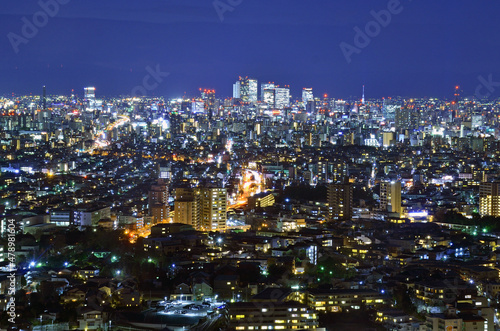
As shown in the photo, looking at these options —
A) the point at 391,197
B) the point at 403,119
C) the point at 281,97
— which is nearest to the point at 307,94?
the point at 281,97

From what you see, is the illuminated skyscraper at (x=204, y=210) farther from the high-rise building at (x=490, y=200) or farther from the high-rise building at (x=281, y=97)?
the high-rise building at (x=281, y=97)

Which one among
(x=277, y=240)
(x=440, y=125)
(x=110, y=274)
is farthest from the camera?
(x=440, y=125)

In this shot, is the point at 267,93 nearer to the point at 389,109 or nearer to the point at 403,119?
the point at 389,109

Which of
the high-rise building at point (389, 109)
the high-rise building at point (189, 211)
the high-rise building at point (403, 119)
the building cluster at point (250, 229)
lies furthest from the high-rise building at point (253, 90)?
the high-rise building at point (189, 211)

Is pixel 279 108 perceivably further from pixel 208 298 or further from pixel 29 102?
pixel 208 298

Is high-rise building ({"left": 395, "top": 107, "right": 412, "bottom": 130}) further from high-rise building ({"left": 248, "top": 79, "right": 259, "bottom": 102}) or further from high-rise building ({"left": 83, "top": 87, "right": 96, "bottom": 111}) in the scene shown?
high-rise building ({"left": 83, "top": 87, "right": 96, "bottom": 111})

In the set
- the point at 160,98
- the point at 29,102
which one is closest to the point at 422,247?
the point at 29,102

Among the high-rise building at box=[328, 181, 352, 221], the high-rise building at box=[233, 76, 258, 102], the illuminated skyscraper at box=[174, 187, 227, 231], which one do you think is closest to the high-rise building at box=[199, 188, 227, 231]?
the illuminated skyscraper at box=[174, 187, 227, 231]
